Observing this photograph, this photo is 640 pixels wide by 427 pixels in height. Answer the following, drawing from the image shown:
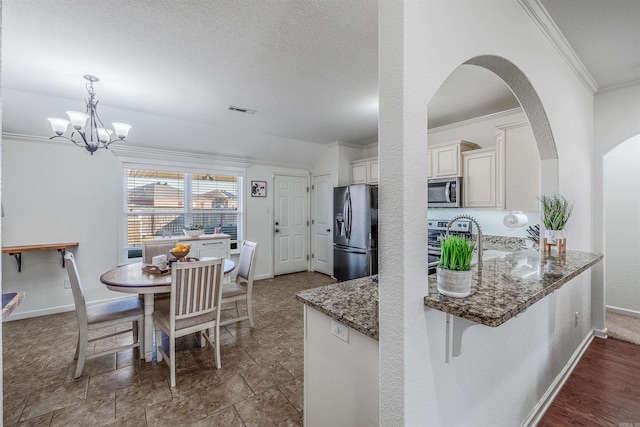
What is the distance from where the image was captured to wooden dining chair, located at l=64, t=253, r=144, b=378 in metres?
2.36

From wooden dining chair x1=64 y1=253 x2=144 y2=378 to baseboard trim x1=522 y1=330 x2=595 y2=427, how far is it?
3081mm

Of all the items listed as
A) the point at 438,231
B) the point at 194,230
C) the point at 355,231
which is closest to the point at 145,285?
the point at 194,230

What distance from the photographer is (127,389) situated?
227 centimetres

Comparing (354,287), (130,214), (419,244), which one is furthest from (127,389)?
(130,214)

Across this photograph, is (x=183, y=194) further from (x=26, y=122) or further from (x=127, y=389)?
(x=127, y=389)

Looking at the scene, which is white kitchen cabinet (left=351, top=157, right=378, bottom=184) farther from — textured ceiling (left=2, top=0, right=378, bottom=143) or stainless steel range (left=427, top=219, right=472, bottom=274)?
textured ceiling (left=2, top=0, right=378, bottom=143)

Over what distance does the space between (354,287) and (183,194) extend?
12.9ft

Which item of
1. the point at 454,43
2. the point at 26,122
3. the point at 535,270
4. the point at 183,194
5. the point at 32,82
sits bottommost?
the point at 535,270

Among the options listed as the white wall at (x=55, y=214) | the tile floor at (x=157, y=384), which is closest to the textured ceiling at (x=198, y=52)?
the white wall at (x=55, y=214)

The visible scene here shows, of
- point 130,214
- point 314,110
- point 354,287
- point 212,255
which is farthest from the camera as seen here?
point 212,255

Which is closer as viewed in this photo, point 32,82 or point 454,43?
point 454,43

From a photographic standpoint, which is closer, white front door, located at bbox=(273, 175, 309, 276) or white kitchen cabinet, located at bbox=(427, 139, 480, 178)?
white kitchen cabinet, located at bbox=(427, 139, 480, 178)

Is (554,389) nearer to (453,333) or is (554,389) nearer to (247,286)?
→ (453,333)

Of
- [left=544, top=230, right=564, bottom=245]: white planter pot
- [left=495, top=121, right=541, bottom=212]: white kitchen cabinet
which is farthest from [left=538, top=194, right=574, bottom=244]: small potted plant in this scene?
[left=495, top=121, right=541, bottom=212]: white kitchen cabinet
